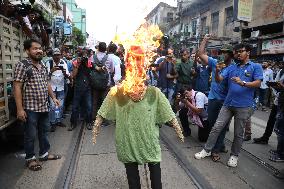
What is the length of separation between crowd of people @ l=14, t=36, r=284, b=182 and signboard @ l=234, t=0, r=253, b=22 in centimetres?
1233

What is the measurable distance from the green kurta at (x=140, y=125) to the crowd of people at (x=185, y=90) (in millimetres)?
331

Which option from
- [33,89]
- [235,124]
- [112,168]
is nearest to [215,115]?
[235,124]

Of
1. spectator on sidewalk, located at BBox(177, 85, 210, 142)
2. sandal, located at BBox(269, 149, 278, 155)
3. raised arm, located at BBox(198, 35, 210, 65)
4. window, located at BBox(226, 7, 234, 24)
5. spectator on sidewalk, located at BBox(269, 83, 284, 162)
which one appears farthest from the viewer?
window, located at BBox(226, 7, 234, 24)

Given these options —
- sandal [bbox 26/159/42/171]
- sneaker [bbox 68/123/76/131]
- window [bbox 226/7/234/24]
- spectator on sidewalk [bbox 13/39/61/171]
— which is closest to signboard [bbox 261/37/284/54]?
window [bbox 226/7/234/24]

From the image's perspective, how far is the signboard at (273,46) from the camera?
17656 mm

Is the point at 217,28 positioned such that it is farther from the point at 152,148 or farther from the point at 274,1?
the point at 152,148

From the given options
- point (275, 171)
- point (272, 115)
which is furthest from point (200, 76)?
point (275, 171)

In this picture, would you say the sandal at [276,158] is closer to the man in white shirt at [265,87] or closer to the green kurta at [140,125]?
the green kurta at [140,125]

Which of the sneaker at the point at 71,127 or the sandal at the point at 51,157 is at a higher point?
the sneaker at the point at 71,127

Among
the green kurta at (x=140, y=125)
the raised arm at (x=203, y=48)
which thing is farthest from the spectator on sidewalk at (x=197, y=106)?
the green kurta at (x=140, y=125)

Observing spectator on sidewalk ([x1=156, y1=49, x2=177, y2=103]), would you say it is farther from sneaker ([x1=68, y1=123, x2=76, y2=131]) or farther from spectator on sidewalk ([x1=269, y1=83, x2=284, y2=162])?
spectator on sidewalk ([x1=269, y1=83, x2=284, y2=162])

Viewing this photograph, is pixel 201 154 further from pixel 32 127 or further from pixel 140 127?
pixel 32 127

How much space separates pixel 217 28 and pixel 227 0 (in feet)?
9.46

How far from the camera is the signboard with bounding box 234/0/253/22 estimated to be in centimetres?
1912
